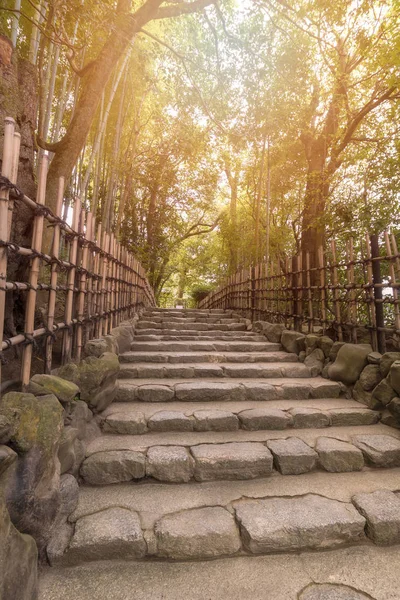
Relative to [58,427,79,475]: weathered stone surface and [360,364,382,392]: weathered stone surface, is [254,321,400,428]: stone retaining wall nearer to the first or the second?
[360,364,382,392]: weathered stone surface

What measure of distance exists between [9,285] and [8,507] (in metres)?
1.09

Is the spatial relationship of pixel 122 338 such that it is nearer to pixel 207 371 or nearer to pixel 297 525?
pixel 207 371

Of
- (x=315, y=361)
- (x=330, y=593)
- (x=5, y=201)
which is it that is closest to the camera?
(x=330, y=593)

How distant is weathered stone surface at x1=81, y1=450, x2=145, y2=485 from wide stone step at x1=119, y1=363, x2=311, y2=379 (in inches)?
58.8

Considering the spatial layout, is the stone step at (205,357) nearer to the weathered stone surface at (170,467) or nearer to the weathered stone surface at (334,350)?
the weathered stone surface at (334,350)

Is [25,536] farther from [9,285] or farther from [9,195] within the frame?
[9,195]

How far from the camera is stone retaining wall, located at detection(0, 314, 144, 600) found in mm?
1298

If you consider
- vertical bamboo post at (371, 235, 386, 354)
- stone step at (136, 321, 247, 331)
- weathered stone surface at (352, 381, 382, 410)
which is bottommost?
weathered stone surface at (352, 381, 382, 410)

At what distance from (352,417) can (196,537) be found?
6.29 feet

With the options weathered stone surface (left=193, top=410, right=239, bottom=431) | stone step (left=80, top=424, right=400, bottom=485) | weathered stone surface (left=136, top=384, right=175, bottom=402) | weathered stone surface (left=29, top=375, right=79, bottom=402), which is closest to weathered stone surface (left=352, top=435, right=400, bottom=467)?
stone step (left=80, top=424, right=400, bottom=485)

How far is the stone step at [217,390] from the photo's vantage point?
10.4 ft

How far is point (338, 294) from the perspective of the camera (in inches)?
158

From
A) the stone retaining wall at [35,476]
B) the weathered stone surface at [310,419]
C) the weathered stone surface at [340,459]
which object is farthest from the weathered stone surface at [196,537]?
the weathered stone surface at [310,419]

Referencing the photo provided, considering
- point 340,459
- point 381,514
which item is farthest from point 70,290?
point 381,514
